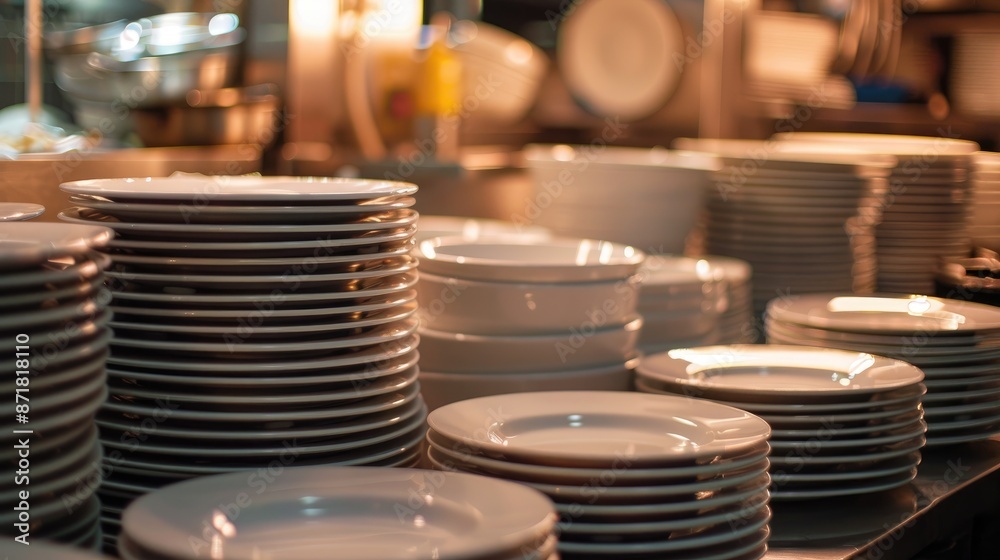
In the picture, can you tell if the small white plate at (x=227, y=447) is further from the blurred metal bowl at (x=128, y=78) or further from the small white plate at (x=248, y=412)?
the blurred metal bowl at (x=128, y=78)

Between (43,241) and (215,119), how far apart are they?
171 cm

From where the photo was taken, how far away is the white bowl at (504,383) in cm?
99

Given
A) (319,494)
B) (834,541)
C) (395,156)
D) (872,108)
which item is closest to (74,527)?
(319,494)

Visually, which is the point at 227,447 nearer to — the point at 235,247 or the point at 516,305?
the point at 235,247

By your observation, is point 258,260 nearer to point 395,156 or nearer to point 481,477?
point 481,477

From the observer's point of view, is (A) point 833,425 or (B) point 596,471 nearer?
(B) point 596,471

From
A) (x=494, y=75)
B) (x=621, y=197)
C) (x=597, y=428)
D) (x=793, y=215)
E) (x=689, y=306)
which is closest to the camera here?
(x=597, y=428)

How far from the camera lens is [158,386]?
0.76 meters

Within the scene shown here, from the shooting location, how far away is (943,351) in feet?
3.69

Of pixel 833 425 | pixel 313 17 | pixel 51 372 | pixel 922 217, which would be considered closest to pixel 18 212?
pixel 51 372

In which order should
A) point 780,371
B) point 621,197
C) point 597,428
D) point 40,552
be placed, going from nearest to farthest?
point 40,552 → point 597,428 → point 780,371 → point 621,197

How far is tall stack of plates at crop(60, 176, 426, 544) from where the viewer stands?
29.3 inches

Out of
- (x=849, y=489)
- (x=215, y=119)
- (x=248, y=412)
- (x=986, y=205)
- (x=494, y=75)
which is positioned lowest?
(x=849, y=489)

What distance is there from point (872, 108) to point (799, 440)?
3113mm
